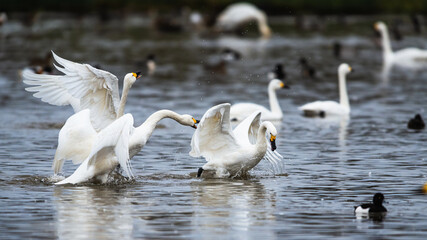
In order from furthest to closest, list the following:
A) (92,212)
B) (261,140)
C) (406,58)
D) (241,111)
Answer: (406,58) → (241,111) → (261,140) → (92,212)

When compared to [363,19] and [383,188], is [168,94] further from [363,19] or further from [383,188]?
[363,19]

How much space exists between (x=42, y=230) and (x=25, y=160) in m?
4.30

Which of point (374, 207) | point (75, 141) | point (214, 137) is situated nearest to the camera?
point (374, 207)

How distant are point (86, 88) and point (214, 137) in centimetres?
178

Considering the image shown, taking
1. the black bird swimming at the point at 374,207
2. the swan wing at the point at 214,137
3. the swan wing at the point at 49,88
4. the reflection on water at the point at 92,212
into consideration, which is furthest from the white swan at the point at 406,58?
the black bird swimming at the point at 374,207

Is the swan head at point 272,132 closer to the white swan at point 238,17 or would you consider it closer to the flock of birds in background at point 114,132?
the flock of birds in background at point 114,132

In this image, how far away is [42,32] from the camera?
41719 mm

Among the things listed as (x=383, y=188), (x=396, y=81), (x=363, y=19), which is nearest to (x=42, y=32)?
(x=363, y=19)

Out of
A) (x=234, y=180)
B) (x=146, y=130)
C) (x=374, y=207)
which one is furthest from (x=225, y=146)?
(x=374, y=207)

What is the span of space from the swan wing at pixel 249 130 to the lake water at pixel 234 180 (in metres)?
0.45

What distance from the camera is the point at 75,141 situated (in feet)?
37.8

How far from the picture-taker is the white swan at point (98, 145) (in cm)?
1081

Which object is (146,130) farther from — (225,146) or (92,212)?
(92,212)

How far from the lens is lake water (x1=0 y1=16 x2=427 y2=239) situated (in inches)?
354
